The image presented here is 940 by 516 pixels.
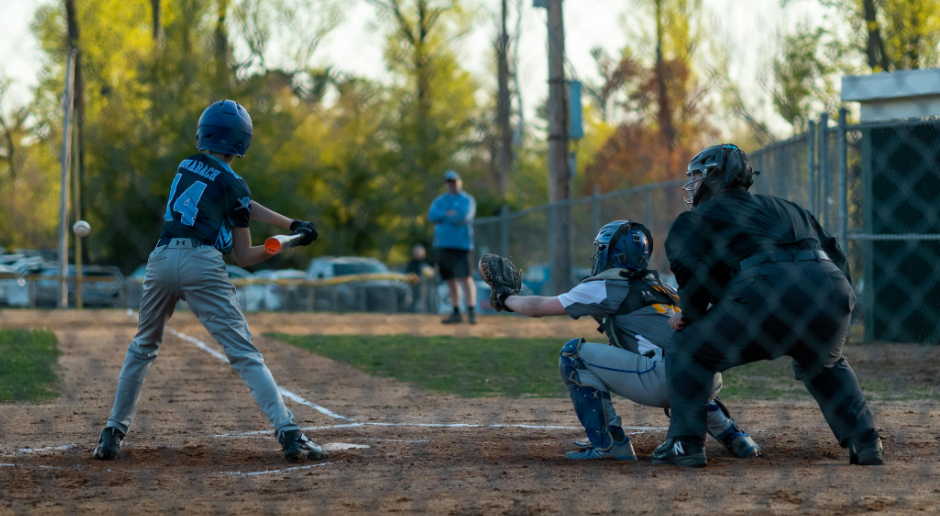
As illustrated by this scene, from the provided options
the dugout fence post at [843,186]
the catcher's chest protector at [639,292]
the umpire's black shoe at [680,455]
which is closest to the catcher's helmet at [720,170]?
the catcher's chest protector at [639,292]

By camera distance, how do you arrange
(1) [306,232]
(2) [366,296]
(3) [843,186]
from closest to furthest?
(1) [306,232] < (3) [843,186] < (2) [366,296]

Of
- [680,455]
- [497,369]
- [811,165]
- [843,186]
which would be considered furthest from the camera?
[811,165]

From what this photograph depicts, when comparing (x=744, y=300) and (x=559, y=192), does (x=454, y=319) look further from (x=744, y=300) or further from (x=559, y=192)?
(x=744, y=300)

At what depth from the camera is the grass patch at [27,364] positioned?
21.7 feet

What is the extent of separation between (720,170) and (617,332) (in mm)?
859

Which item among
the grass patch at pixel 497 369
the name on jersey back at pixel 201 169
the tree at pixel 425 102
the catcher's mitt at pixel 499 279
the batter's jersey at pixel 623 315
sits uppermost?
the tree at pixel 425 102

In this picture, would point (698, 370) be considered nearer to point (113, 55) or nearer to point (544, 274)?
point (113, 55)

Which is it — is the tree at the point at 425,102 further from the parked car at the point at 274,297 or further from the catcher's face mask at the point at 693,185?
the parked car at the point at 274,297

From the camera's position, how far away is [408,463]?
163 inches

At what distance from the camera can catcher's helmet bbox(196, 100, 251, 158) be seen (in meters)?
4.36

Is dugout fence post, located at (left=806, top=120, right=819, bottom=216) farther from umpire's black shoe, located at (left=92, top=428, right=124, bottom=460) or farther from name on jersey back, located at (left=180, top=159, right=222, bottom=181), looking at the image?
umpire's black shoe, located at (left=92, top=428, right=124, bottom=460)

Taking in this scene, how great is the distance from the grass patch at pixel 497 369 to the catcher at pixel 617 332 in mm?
2524

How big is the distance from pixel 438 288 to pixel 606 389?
49.6 feet

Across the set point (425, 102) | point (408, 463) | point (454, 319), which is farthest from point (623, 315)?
point (425, 102)
